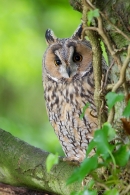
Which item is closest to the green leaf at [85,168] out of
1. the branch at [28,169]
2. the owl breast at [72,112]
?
the branch at [28,169]

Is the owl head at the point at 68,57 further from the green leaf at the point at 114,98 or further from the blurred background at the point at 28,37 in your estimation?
the blurred background at the point at 28,37

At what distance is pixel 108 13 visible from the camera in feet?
5.30

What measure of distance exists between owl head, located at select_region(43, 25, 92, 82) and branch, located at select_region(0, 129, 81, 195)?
1.32ft

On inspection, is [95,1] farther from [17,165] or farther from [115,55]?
[17,165]

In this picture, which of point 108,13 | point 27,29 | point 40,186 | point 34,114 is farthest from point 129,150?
point 34,114

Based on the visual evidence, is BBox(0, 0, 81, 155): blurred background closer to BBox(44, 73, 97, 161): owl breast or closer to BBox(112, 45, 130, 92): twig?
BBox(44, 73, 97, 161): owl breast

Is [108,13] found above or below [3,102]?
below

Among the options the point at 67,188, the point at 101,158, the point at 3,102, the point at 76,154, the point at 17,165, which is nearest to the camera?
the point at 101,158

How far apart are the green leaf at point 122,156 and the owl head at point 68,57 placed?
3.88ft

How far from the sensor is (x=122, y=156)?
4.43ft

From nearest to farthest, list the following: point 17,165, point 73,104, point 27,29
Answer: point 17,165 < point 73,104 < point 27,29

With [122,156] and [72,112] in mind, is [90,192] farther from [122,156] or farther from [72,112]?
[72,112]

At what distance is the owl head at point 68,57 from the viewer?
2521mm

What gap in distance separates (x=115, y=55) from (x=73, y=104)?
100 cm
